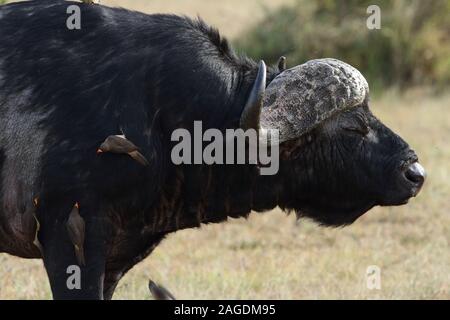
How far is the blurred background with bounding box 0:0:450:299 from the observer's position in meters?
9.17

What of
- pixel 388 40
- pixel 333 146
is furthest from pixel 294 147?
pixel 388 40

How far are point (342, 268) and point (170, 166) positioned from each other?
3.57m

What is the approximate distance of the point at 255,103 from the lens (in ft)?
21.2

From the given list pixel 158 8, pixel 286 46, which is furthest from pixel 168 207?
pixel 158 8

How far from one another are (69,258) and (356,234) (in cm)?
520

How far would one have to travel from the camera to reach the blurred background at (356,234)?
9.17m

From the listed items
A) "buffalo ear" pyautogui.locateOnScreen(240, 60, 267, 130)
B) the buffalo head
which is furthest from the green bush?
"buffalo ear" pyautogui.locateOnScreen(240, 60, 267, 130)

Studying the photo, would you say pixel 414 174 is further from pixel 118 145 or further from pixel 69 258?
pixel 69 258

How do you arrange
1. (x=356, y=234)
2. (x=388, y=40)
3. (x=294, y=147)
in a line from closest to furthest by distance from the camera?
1. (x=294, y=147)
2. (x=356, y=234)
3. (x=388, y=40)

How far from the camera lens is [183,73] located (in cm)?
665

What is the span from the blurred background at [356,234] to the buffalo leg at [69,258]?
89.7 inches

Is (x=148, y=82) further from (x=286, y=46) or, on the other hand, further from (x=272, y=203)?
(x=286, y=46)

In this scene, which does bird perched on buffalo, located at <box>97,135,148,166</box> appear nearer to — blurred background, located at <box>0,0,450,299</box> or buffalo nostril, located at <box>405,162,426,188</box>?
buffalo nostril, located at <box>405,162,426,188</box>

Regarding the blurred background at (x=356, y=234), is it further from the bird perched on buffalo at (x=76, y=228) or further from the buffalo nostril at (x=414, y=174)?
the bird perched on buffalo at (x=76, y=228)
